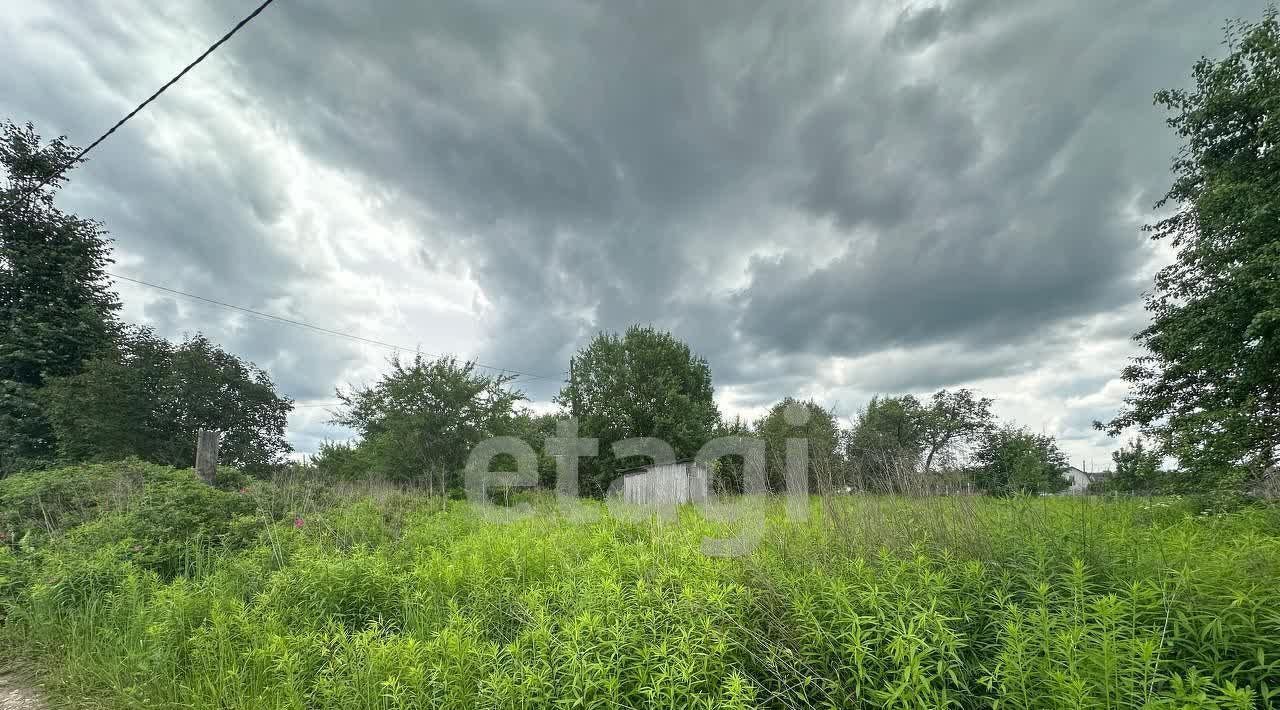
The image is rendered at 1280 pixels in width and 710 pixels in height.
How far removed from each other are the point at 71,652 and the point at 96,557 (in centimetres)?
137

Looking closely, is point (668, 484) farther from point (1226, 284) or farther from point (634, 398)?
point (1226, 284)

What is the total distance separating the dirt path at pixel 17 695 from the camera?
314 cm

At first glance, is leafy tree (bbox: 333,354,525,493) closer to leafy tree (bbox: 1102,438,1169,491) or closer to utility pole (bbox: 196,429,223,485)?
utility pole (bbox: 196,429,223,485)

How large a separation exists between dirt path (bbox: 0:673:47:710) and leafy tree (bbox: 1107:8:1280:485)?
1188cm

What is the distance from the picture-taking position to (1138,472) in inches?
281

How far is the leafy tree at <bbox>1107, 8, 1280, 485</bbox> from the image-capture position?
6152mm

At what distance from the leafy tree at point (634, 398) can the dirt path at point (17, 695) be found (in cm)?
1655

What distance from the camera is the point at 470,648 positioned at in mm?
2574

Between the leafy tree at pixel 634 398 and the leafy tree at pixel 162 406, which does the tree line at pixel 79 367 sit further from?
the leafy tree at pixel 634 398

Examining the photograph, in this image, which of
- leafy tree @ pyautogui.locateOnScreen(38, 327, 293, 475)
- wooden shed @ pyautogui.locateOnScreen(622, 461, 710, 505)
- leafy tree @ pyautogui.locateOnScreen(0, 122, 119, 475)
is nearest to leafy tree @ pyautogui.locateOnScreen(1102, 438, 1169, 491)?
wooden shed @ pyautogui.locateOnScreen(622, 461, 710, 505)

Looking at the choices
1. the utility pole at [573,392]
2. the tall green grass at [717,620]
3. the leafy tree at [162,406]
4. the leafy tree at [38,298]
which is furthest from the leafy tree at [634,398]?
the leafy tree at [38,298]

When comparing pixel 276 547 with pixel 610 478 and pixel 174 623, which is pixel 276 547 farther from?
pixel 610 478

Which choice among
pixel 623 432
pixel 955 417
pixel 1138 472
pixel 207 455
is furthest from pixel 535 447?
pixel 955 417

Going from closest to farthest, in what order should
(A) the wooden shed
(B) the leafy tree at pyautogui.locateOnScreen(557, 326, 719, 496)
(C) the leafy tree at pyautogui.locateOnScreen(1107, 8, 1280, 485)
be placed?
1. (C) the leafy tree at pyautogui.locateOnScreen(1107, 8, 1280, 485)
2. (A) the wooden shed
3. (B) the leafy tree at pyautogui.locateOnScreen(557, 326, 719, 496)
